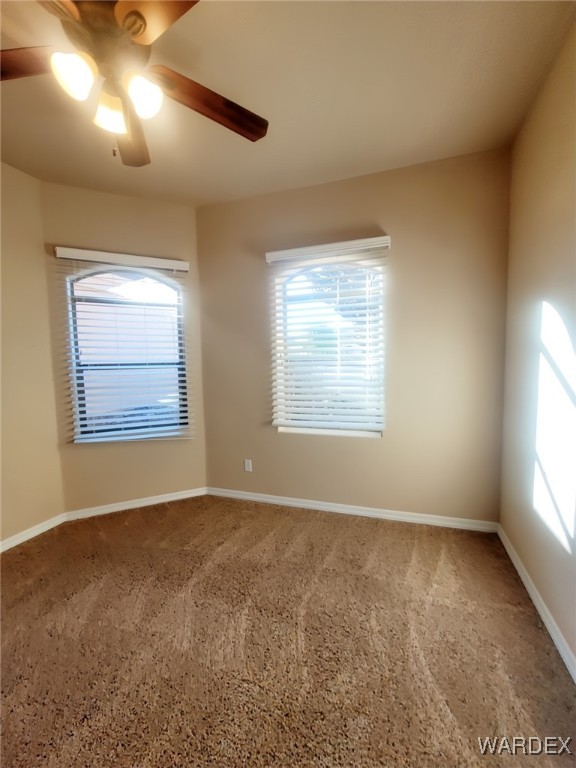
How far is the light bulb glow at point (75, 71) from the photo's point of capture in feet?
3.81

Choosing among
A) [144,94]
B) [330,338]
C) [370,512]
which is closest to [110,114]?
[144,94]

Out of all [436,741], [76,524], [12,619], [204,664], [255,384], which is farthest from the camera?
[255,384]

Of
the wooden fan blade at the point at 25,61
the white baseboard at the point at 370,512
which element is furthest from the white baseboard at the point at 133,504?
the wooden fan blade at the point at 25,61

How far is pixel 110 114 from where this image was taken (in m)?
1.45

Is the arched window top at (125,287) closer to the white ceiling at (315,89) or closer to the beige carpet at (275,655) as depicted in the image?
the white ceiling at (315,89)

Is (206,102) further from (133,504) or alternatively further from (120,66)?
(133,504)

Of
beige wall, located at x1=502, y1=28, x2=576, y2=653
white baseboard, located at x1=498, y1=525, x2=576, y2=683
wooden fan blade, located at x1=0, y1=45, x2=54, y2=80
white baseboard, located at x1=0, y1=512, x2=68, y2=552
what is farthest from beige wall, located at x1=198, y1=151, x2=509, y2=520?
wooden fan blade, located at x1=0, y1=45, x2=54, y2=80

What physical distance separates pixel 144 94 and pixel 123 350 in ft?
6.29

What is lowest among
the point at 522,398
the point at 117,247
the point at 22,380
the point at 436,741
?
the point at 436,741

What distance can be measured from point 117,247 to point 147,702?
2978mm

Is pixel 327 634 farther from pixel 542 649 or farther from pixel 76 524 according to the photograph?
pixel 76 524

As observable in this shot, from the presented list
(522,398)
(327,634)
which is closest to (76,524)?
(327,634)

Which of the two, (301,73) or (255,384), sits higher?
(301,73)

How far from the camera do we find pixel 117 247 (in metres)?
2.74
